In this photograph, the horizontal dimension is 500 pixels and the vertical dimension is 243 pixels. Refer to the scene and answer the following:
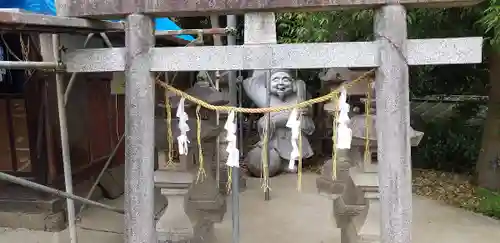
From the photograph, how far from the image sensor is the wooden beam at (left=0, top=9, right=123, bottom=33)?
9.03ft

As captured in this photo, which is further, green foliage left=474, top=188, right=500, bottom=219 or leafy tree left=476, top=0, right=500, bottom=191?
leafy tree left=476, top=0, right=500, bottom=191

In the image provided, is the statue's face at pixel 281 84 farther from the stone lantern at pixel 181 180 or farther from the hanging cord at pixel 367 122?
the hanging cord at pixel 367 122

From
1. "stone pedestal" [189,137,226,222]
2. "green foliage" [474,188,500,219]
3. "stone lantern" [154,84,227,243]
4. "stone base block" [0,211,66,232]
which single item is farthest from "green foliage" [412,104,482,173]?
"stone base block" [0,211,66,232]

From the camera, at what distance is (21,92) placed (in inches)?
240

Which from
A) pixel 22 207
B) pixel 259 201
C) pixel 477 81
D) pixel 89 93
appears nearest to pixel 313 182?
pixel 259 201

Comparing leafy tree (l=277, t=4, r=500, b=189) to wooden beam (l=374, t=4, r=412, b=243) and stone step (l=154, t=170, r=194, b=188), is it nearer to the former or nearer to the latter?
wooden beam (l=374, t=4, r=412, b=243)

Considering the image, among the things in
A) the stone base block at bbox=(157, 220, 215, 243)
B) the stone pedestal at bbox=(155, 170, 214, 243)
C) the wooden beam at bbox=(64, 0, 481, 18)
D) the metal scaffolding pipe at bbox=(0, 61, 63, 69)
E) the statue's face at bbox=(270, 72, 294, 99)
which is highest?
the wooden beam at bbox=(64, 0, 481, 18)

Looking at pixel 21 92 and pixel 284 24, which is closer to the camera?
pixel 21 92

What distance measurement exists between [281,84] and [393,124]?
6.49 metres

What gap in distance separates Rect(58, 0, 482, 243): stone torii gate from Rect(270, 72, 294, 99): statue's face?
6.39 metres

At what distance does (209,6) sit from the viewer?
3082 millimetres

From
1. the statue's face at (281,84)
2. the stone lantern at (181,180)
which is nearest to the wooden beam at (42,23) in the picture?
the stone lantern at (181,180)

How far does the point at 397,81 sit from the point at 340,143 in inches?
23.1

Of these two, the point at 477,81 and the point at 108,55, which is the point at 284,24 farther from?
the point at 108,55
